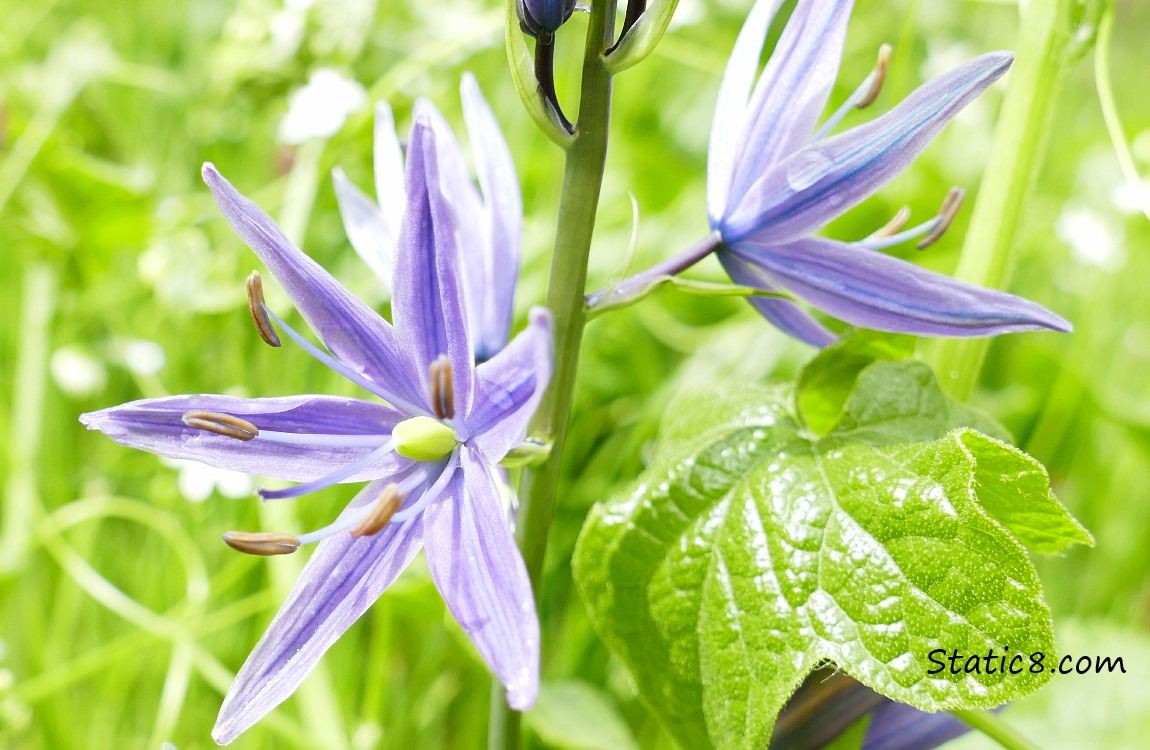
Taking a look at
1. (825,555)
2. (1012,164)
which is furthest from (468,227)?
(1012,164)

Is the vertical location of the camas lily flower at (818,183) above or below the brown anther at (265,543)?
above

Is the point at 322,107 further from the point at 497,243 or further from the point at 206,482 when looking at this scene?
the point at 497,243

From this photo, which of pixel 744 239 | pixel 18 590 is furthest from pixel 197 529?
pixel 744 239

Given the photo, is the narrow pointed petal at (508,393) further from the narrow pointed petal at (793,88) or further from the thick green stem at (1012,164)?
the thick green stem at (1012,164)

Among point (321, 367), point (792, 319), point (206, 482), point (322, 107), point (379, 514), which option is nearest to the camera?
point (379, 514)

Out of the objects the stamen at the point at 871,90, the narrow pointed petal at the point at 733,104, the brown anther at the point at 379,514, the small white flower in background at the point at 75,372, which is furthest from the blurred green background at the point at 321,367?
the brown anther at the point at 379,514

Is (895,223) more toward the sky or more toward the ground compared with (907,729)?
more toward the sky

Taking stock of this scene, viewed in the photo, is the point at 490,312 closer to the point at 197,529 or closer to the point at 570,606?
the point at 570,606

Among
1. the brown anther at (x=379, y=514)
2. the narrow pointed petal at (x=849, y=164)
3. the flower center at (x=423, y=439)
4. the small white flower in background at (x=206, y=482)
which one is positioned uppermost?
the narrow pointed petal at (x=849, y=164)

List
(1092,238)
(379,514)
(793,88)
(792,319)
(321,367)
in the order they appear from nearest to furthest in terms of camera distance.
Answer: (379,514)
(793,88)
(792,319)
(321,367)
(1092,238)
